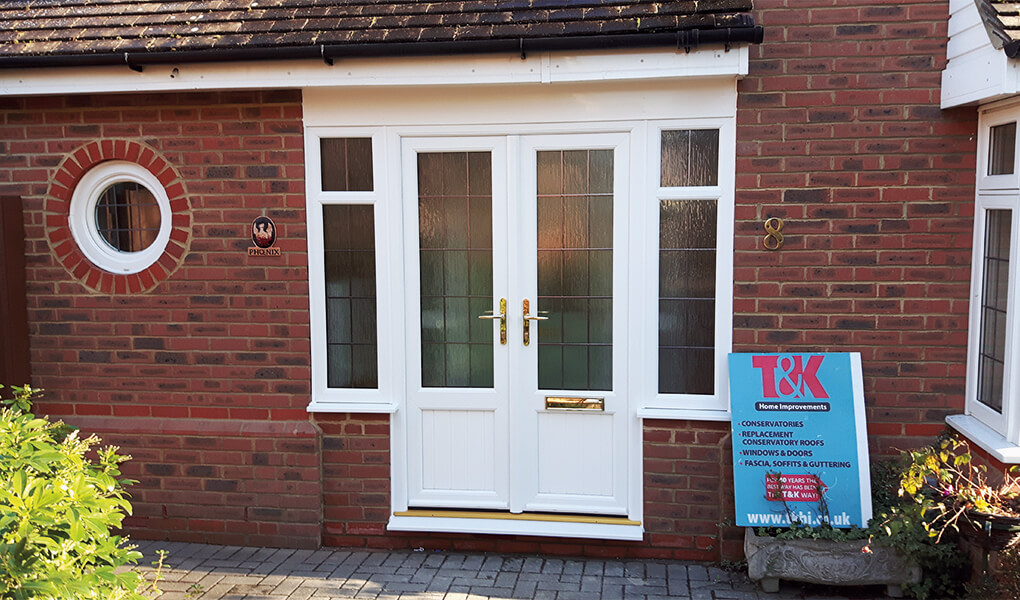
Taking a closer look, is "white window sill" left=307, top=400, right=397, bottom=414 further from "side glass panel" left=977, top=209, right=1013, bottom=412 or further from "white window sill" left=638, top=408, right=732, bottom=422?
"side glass panel" left=977, top=209, right=1013, bottom=412

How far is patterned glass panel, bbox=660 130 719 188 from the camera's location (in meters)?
5.02

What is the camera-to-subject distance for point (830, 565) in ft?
14.9

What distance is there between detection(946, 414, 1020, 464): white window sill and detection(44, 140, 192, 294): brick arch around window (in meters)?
4.83

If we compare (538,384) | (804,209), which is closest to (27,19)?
(538,384)

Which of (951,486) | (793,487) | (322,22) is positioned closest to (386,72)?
(322,22)

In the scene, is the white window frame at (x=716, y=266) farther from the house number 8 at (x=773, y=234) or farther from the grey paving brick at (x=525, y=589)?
the grey paving brick at (x=525, y=589)

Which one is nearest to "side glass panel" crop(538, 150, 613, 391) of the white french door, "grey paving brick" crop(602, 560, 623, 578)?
the white french door

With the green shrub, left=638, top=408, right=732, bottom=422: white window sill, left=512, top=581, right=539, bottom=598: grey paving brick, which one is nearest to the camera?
the green shrub

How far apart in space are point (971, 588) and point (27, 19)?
6636 millimetres

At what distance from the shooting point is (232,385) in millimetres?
5531

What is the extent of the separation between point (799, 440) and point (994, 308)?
4.21ft

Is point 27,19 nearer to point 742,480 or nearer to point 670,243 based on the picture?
point 670,243

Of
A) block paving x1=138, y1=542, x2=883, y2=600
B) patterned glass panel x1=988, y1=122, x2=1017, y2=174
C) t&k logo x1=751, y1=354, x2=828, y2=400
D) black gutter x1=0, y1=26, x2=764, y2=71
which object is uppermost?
black gutter x1=0, y1=26, x2=764, y2=71

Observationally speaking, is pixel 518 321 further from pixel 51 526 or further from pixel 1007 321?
pixel 51 526
